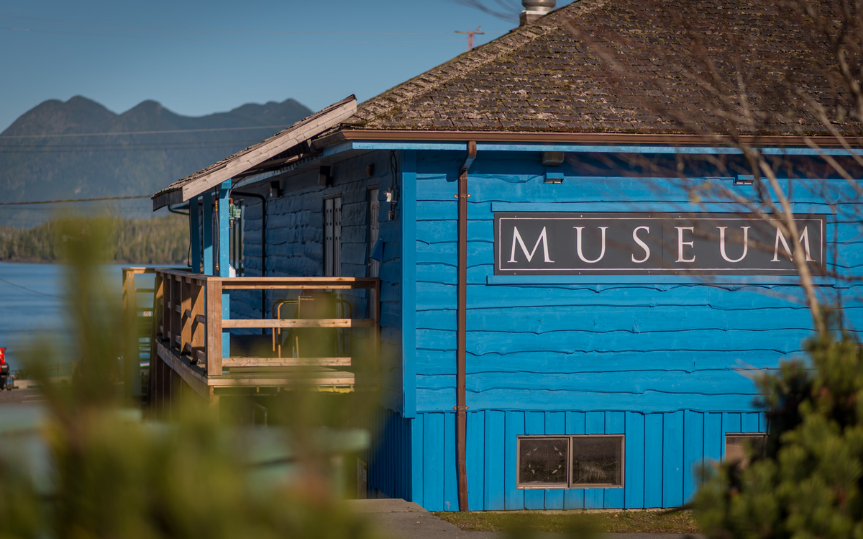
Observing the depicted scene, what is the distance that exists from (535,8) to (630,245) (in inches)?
Result: 209

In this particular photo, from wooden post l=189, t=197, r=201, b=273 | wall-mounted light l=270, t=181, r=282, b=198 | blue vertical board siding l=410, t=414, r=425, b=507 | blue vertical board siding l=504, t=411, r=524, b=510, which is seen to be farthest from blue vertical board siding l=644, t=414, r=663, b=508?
wooden post l=189, t=197, r=201, b=273

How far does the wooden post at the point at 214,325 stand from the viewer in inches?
385

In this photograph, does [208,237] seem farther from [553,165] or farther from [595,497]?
[595,497]

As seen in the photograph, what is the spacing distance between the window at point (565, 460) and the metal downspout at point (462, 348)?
75cm

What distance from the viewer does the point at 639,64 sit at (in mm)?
10891

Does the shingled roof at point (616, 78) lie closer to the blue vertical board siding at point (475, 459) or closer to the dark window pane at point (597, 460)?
the blue vertical board siding at point (475, 459)

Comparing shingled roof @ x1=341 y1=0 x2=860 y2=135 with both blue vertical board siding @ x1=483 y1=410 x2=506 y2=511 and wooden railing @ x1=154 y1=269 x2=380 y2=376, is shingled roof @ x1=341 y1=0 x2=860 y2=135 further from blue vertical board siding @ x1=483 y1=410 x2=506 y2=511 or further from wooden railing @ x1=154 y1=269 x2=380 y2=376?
blue vertical board siding @ x1=483 y1=410 x2=506 y2=511

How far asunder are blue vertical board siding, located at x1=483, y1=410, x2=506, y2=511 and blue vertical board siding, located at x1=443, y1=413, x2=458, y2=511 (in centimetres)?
37

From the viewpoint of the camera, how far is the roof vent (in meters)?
13.6

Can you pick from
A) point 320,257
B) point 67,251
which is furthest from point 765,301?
point 67,251

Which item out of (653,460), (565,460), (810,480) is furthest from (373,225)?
(810,480)

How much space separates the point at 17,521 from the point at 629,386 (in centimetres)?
930

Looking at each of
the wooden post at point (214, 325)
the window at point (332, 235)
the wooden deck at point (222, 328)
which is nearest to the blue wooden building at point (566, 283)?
the wooden deck at point (222, 328)

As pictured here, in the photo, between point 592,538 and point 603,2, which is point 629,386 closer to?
point 603,2
